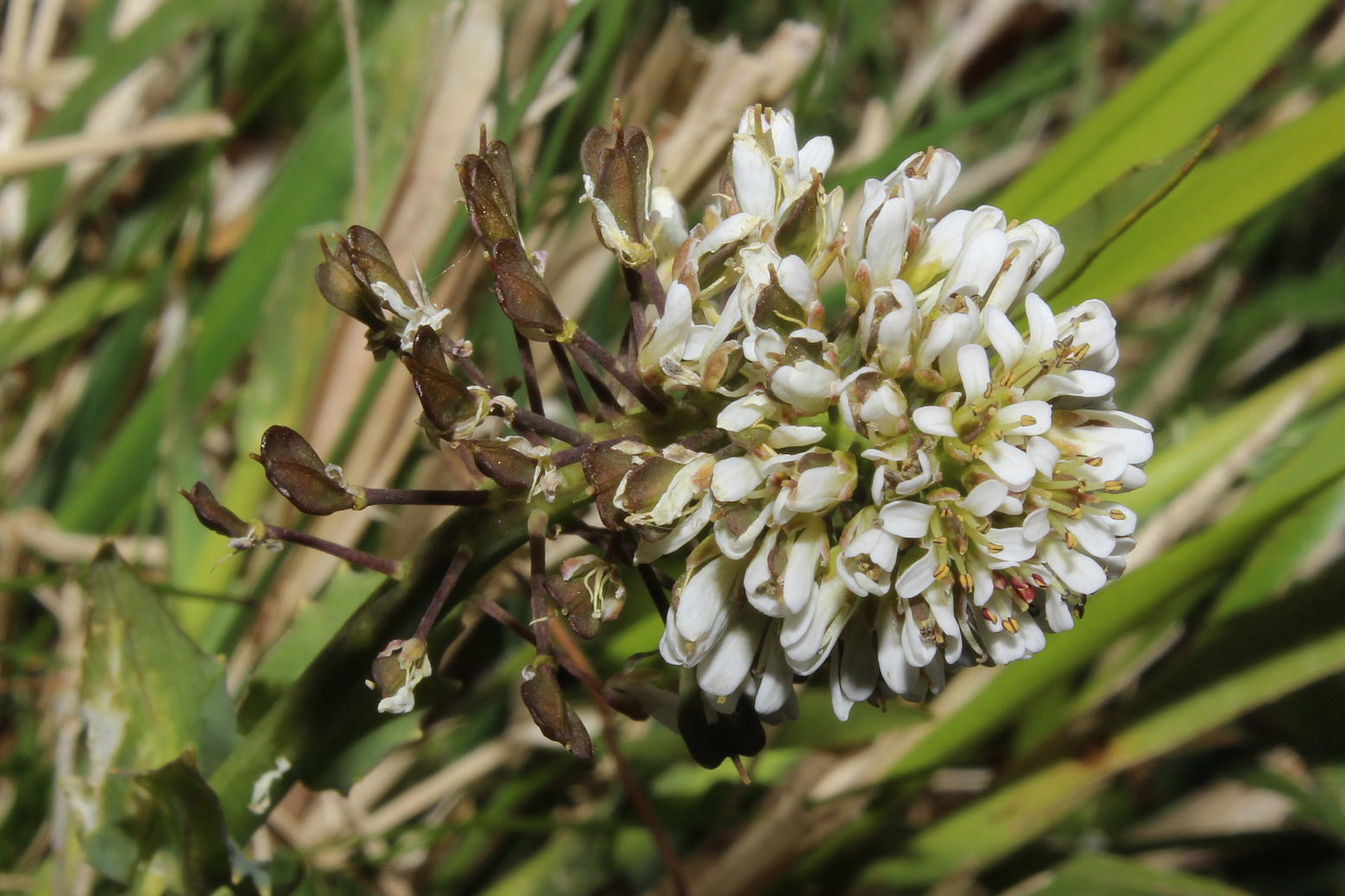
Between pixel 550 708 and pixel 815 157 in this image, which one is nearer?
pixel 550 708

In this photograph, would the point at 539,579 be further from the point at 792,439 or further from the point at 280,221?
the point at 280,221

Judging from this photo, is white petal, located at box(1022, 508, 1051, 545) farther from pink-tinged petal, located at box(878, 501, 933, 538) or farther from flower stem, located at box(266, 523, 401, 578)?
flower stem, located at box(266, 523, 401, 578)

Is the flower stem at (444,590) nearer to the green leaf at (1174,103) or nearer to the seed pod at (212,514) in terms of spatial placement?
the seed pod at (212,514)

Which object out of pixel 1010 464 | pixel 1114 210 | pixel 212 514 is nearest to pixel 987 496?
pixel 1010 464

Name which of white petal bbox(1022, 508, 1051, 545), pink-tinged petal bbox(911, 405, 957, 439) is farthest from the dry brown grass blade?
white petal bbox(1022, 508, 1051, 545)

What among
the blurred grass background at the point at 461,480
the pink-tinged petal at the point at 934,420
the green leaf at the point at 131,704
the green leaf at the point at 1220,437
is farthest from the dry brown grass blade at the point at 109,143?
the green leaf at the point at 1220,437

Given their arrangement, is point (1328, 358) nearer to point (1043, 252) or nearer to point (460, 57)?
point (1043, 252)

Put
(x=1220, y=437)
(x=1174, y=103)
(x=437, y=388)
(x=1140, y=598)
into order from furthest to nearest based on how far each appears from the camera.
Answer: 1. (x=1220, y=437)
2. (x=1174, y=103)
3. (x=1140, y=598)
4. (x=437, y=388)
